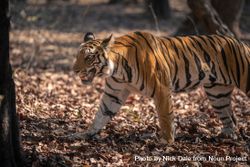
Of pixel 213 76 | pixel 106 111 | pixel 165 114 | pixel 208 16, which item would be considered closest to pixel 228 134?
pixel 213 76

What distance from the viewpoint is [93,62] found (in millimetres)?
6293

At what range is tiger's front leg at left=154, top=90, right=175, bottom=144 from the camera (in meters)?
6.44

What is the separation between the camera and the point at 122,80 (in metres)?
6.54

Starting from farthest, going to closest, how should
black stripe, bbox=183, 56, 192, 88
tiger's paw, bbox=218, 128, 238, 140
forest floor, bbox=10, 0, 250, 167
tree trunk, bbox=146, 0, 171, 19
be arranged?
tree trunk, bbox=146, 0, 171, 19 → tiger's paw, bbox=218, 128, 238, 140 → black stripe, bbox=183, 56, 192, 88 → forest floor, bbox=10, 0, 250, 167

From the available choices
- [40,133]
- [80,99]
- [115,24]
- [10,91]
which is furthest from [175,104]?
[115,24]

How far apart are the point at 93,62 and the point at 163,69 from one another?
0.83m

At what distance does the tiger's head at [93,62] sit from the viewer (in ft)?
20.6

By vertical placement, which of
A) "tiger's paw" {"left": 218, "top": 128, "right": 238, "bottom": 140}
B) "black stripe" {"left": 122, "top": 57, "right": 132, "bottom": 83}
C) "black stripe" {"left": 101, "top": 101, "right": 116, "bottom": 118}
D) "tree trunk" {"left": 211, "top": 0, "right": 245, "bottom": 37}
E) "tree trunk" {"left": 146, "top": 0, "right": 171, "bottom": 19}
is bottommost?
"tiger's paw" {"left": 218, "top": 128, "right": 238, "bottom": 140}

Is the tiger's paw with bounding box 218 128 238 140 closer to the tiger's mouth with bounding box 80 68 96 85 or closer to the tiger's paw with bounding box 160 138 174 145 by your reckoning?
the tiger's paw with bounding box 160 138 174 145

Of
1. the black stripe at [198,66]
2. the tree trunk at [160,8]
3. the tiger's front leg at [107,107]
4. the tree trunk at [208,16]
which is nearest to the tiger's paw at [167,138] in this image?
the tiger's front leg at [107,107]

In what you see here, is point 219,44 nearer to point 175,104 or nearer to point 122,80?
point 122,80

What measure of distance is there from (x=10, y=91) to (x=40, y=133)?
1663 millimetres

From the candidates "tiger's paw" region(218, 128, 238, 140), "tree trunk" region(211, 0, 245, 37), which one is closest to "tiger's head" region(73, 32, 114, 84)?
→ "tiger's paw" region(218, 128, 238, 140)

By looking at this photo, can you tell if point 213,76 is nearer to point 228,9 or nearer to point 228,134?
point 228,134
